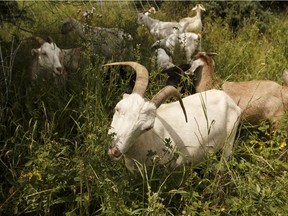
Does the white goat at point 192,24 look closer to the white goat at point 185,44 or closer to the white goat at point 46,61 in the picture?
the white goat at point 185,44

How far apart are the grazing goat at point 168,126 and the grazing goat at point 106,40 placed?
142cm

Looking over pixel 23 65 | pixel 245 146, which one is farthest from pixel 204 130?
pixel 23 65

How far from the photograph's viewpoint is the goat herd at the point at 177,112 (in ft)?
9.15

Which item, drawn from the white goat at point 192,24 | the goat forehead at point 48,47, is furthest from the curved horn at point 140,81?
the white goat at point 192,24

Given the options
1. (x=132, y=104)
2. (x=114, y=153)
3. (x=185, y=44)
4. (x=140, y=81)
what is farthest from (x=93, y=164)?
(x=185, y=44)

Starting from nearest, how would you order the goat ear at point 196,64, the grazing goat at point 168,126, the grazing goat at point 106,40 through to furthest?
the grazing goat at point 168,126 < the grazing goat at point 106,40 < the goat ear at point 196,64

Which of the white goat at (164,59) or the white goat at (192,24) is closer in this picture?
the white goat at (164,59)

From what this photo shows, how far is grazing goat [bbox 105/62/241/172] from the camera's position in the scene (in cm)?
275

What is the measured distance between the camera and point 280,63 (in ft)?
19.8

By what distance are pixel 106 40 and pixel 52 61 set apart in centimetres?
Result: 122

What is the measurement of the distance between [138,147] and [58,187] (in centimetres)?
72

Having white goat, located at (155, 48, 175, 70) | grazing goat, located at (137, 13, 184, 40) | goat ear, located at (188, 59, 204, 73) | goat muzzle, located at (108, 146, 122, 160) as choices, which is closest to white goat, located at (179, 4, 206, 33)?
grazing goat, located at (137, 13, 184, 40)

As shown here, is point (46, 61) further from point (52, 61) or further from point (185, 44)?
point (185, 44)

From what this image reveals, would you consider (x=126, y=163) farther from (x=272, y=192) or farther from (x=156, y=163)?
(x=272, y=192)
